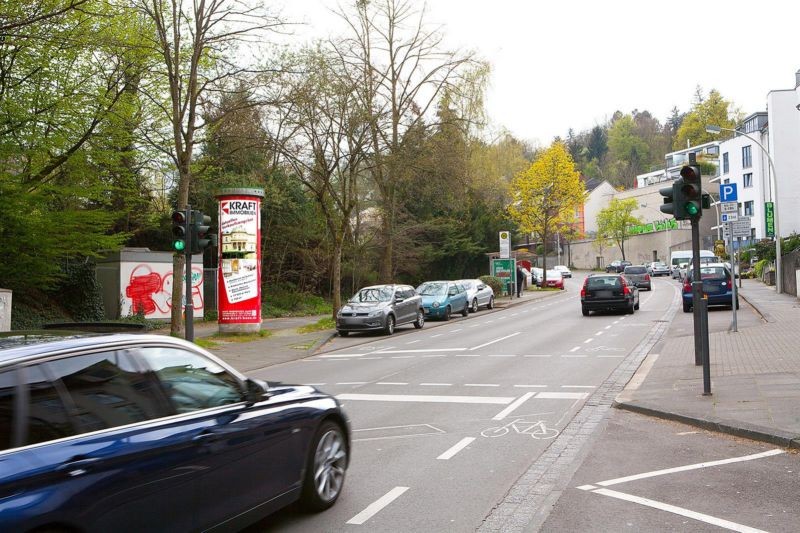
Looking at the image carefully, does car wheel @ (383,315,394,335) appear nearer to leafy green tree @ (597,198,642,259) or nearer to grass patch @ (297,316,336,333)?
grass patch @ (297,316,336,333)

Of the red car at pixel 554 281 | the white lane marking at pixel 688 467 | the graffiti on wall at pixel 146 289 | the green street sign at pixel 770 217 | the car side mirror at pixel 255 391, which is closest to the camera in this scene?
the car side mirror at pixel 255 391

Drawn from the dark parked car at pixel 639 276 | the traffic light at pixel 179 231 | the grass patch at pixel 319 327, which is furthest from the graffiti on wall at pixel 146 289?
the dark parked car at pixel 639 276

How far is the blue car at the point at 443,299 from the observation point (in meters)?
28.4

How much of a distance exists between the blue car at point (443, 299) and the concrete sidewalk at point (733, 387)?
12246 millimetres

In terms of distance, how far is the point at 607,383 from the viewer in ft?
38.2

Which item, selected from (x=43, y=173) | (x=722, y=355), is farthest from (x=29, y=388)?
(x=43, y=173)

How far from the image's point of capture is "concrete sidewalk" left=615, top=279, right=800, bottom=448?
7836 mm

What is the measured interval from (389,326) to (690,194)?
13.6 m

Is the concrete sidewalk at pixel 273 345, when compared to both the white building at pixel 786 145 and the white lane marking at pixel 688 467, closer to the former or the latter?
the white lane marking at pixel 688 467

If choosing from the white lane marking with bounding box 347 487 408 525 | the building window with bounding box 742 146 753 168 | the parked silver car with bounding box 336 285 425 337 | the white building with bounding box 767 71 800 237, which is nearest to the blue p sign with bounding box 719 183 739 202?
the parked silver car with bounding box 336 285 425 337

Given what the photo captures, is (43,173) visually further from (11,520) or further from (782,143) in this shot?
(782,143)

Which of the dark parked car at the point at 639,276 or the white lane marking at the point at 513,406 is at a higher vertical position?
the dark parked car at the point at 639,276

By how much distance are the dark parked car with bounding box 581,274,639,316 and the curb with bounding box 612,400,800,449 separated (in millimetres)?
18140

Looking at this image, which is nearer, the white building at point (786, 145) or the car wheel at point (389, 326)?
the car wheel at point (389, 326)
